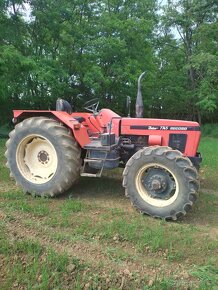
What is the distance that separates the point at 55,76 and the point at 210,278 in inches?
535

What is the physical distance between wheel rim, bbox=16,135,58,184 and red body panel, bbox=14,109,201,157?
47 cm

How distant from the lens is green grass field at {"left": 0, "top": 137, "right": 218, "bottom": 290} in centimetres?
321

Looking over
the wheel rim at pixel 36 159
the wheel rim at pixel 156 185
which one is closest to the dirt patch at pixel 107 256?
the wheel rim at pixel 156 185

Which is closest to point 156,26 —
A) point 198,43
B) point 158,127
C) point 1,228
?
point 198,43

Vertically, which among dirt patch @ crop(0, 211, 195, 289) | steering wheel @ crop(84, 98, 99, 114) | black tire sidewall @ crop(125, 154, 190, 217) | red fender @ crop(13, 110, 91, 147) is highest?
steering wheel @ crop(84, 98, 99, 114)

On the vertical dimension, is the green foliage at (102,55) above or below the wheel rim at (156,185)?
above

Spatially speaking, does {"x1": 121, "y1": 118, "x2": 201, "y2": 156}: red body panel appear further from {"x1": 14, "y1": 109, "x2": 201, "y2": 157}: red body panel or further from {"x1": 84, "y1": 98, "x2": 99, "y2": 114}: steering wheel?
{"x1": 84, "y1": 98, "x2": 99, "y2": 114}: steering wheel

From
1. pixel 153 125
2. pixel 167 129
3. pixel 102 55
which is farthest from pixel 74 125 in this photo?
pixel 102 55

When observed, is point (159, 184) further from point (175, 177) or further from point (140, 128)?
point (140, 128)

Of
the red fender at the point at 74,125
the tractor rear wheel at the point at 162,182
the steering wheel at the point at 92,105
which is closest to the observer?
the tractor rear wheel at the point at 162,182

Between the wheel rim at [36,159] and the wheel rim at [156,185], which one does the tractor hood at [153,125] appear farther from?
the wheel rim at [36,159]

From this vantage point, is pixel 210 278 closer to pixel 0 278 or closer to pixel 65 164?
→ pixel 0 278

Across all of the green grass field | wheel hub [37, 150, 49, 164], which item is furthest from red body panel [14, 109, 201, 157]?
the green grass field

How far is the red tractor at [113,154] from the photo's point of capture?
4895 millimetres
